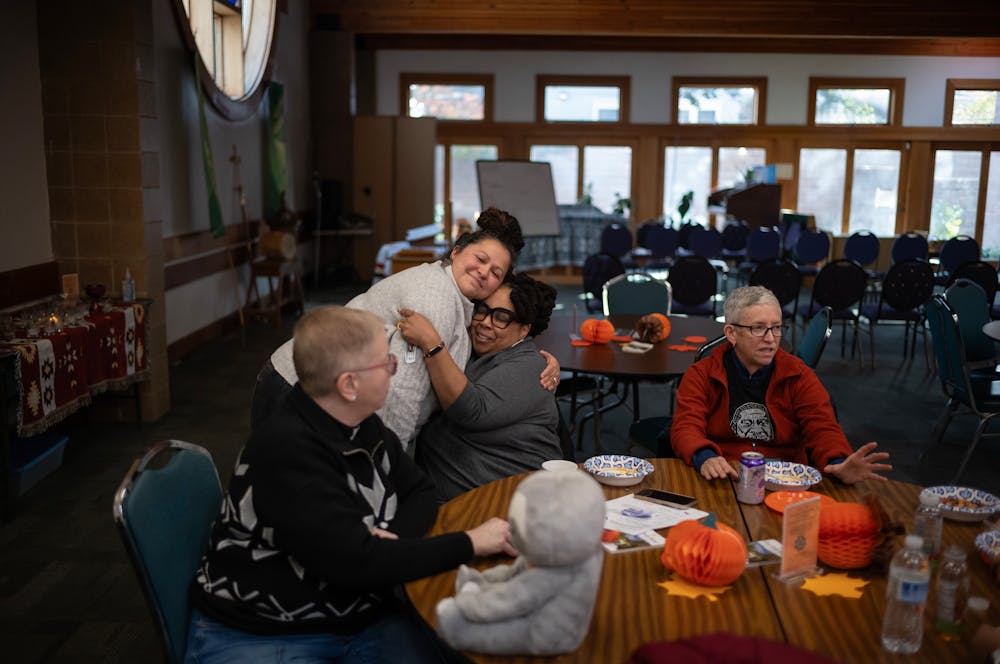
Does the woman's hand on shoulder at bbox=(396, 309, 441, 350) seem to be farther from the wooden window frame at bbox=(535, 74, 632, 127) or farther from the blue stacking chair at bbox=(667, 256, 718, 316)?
the wooden window frame at bbox=(535, 74, 632, 127)

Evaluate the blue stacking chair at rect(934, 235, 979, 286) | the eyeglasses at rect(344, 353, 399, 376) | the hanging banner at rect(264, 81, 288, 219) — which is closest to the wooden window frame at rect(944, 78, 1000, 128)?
the blue stacking chair at rect(934, 235, 979, 286)

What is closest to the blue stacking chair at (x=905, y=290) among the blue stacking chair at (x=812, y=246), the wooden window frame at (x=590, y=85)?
the blue stacking chair at (x=812, y=246)

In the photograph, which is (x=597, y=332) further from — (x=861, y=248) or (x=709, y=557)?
(x=861, y=248)

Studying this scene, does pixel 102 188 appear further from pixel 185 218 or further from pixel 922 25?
→ pixel 922 25

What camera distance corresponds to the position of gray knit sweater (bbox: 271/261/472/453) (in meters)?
2.35

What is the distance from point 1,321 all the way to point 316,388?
3.39 m

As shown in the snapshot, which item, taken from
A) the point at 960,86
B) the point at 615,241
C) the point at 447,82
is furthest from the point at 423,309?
the point at 960,86

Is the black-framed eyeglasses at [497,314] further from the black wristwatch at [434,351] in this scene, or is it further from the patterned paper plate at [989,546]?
the patterned paper plate at [989,546]

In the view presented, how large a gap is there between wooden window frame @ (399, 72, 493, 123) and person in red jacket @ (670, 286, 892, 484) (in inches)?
459

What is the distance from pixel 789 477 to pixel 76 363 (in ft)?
11.7

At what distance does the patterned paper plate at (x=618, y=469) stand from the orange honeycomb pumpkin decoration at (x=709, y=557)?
1.69 ft

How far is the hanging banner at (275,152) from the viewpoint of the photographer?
9.66 m

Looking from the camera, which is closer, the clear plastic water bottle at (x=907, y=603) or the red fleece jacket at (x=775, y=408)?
the clear plastic water bottle at (x=907, y=603)

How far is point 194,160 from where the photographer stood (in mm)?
7605
